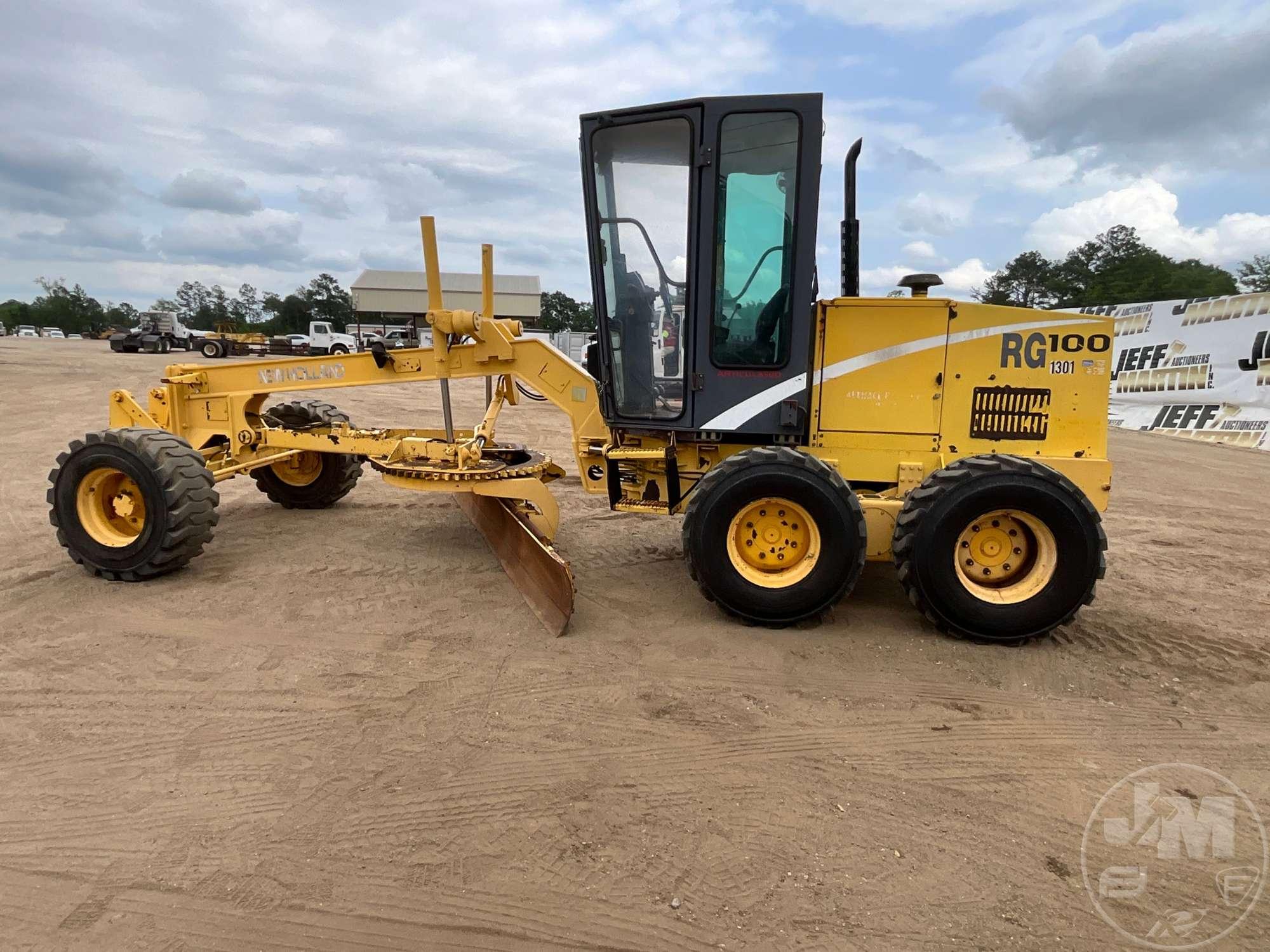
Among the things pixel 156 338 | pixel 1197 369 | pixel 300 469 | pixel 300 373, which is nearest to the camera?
pixel 300 373

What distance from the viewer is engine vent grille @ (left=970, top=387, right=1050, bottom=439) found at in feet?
15.3

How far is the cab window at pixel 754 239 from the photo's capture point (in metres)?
4.45

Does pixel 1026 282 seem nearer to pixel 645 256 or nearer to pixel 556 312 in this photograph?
pixel 556 312

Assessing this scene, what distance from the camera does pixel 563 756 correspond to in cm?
310

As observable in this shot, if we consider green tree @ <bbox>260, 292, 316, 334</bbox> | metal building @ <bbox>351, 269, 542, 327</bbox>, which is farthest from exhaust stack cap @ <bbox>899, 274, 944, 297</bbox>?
green tree @ <bbox>260, 292, 316, 334</bbox>

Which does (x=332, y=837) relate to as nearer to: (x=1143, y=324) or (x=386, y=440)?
(x=386, y=440)

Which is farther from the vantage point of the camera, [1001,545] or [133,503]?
[133,503]

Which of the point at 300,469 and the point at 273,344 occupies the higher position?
the point at 273,344

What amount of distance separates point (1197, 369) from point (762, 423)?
50.1ft

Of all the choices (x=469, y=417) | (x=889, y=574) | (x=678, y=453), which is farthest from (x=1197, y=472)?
(x=469, y=417)

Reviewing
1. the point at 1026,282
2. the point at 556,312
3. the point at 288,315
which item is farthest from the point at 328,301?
the point at 1026,282

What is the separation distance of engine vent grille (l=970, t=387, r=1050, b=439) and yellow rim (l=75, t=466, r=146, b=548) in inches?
211

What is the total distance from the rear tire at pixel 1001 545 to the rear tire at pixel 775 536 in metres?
0.34

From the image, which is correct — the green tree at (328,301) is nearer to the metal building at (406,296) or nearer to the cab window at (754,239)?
the metal building at (406,296)
